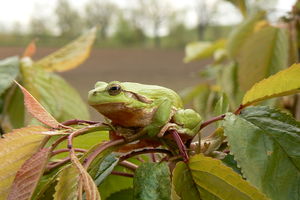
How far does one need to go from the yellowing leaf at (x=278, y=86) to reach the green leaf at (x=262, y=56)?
384mm

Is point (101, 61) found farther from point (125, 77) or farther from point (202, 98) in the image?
point (202, 98)

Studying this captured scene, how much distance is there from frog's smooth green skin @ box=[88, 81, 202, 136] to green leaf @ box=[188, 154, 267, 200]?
0.04m

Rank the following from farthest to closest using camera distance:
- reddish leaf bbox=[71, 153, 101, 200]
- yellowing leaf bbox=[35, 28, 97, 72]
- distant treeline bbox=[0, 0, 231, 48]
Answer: distant treeline bbox=[0, 0, 231, 48] < yellowing leaf bbox=[35, 28, 97, 72] < reddish leaf bbox=[71, 153, 101, 200]

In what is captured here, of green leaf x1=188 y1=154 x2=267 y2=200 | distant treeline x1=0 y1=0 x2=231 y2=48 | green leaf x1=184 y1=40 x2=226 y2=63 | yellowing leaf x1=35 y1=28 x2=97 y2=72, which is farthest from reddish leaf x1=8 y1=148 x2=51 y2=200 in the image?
distant treeline x1=0 y1=0 x2=231 y2=48

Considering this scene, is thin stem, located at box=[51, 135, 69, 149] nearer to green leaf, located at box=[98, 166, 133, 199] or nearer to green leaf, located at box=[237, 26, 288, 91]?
green leaf, located at box=[98, 166, 133, 199]

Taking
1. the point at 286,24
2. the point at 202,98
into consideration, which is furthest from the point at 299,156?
the point at 202,98

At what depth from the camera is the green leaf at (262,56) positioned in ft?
2.46

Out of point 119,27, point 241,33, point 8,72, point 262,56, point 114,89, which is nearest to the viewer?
point 114,89

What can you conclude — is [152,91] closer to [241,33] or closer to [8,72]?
[8,72]

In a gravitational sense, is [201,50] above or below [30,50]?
below

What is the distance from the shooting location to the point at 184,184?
1.05ft

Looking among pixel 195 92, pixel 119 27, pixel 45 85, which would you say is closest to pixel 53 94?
pixel 45 85

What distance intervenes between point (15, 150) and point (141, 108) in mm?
102

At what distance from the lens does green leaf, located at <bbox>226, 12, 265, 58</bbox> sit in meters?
0.92
